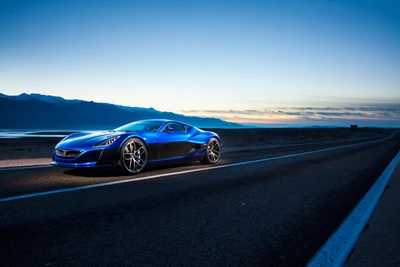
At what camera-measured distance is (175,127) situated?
9.17 meters

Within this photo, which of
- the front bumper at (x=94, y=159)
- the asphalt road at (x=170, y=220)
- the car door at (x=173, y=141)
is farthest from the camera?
the car door at (x=173, y=141)

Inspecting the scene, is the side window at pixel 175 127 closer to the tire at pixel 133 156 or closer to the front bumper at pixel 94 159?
the tire at pixel 133 156

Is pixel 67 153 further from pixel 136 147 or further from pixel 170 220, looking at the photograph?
pixel 170 220

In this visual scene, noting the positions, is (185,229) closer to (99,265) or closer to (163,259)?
(163,259)

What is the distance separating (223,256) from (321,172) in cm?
671

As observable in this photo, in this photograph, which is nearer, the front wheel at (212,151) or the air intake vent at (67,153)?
the air intake vent at (67,153)

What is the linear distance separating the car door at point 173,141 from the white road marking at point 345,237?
4631mm

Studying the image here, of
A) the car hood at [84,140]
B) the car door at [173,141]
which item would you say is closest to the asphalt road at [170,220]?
the car hood at [84,140]

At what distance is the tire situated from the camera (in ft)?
24.3

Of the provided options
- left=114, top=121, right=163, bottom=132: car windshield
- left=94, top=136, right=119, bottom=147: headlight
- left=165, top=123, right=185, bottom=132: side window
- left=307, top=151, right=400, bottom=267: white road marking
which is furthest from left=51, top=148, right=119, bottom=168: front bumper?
left=307, top=151, right=400, bottom=267: white road marking

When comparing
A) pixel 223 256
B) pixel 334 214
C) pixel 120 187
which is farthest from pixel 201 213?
pixel 120 187

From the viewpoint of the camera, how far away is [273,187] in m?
6.42

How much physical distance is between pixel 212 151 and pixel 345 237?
271 inches

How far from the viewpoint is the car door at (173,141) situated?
841cm
